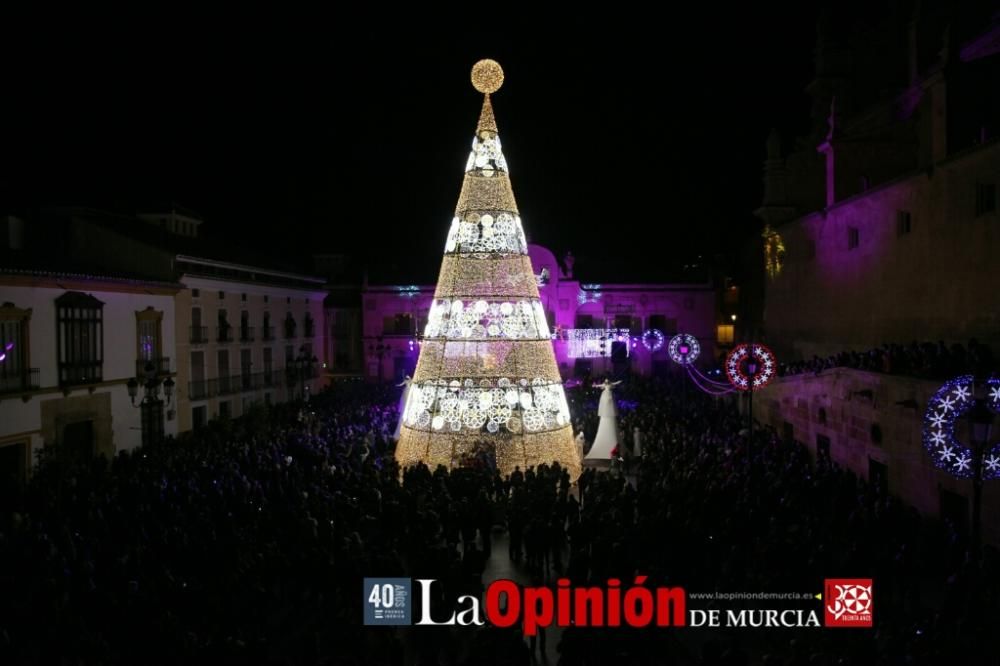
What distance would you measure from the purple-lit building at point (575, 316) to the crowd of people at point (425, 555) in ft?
103

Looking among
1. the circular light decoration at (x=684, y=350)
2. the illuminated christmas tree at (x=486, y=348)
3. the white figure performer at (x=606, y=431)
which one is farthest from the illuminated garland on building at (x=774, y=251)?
the illuminated christmas tree at (x=486, y=348)

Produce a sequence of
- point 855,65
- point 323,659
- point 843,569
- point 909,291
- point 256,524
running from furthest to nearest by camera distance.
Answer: point 855,65
point 909,291
point 256,524
point 843,569
point 323,659

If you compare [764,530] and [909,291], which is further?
[909,291]

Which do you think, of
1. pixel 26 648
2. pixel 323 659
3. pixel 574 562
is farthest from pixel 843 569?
pixel 26 648

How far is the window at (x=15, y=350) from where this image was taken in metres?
21.3

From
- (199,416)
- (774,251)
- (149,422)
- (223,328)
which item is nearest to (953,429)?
(774,251)

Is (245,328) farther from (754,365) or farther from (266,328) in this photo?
(754,365)

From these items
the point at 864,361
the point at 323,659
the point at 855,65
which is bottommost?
the point at 323,659

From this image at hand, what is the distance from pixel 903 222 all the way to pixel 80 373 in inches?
1083

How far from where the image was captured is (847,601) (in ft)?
35.0

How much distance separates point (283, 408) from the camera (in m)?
30.7

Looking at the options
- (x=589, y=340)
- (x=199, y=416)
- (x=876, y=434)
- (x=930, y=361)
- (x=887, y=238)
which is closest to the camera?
(x=930, y=361)

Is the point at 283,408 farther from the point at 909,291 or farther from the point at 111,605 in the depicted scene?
the point at 909,291

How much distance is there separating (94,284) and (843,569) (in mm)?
23844
